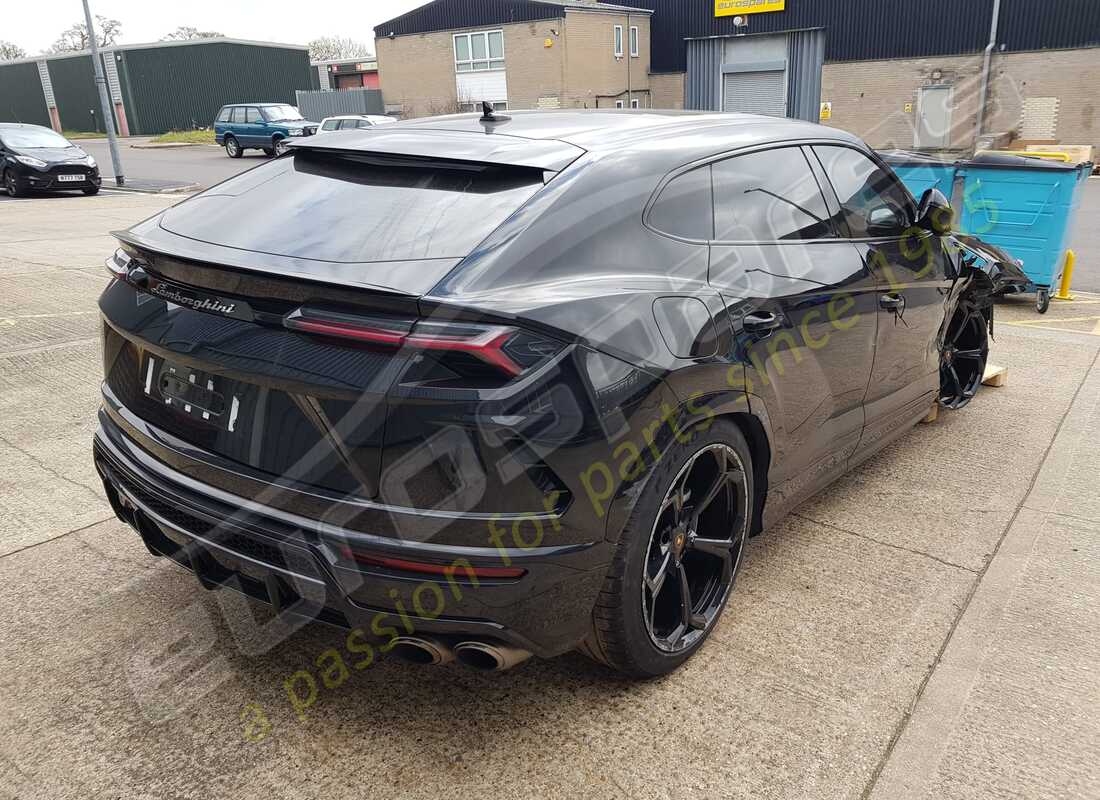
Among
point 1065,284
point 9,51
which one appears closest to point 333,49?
point 9,51

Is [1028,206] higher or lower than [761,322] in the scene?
lower

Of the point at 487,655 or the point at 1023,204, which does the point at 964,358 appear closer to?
the point at 1023,204

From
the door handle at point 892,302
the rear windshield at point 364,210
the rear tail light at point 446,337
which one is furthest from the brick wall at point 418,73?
the rear tail light at point 446,337

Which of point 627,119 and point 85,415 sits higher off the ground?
point 627,119

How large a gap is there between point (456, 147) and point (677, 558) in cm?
140

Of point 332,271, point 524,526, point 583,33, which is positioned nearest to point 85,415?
point 332,271

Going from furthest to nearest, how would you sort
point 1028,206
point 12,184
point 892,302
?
1. point 12,184
2. point 1028,206
3. point 892,302

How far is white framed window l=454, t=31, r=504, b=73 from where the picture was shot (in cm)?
3753

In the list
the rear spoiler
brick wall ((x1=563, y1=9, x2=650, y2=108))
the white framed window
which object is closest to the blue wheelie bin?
the rear spoiler

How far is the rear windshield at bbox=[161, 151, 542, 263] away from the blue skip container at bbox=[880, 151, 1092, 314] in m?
6.49

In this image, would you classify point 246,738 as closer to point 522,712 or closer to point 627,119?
point 522,712

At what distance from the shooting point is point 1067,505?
3910mm

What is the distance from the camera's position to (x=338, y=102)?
41.8 metres

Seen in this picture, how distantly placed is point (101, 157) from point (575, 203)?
34.8m
